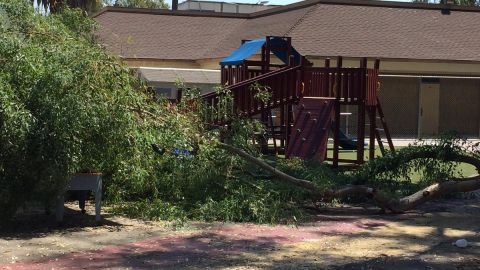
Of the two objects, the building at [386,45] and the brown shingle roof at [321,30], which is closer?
the building at [386,45]

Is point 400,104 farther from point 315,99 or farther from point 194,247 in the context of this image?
point 194,247

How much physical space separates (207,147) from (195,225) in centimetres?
142

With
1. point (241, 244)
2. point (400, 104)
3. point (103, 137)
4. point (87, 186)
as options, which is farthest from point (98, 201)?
point (400, 104)

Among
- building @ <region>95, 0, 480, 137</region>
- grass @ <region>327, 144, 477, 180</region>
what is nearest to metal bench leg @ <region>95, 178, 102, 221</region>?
grass @ <region>327, 144, 477, 180</region>

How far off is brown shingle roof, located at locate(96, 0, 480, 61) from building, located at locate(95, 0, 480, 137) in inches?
1.8

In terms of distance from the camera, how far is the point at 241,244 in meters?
8.66

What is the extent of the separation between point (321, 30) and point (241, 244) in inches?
876

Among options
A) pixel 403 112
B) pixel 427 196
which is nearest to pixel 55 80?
pixel 427 196

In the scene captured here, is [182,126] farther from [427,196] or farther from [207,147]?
[427,196]

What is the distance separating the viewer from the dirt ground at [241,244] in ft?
25.2

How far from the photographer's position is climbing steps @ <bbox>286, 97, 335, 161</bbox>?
1673 cm

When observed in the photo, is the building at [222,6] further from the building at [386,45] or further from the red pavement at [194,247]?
the red pavement at [194,247]

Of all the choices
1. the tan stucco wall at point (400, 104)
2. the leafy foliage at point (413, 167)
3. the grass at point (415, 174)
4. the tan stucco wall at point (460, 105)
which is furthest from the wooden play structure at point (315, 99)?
the tan stucco wall at point (460, 105)

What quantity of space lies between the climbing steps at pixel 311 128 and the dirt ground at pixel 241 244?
19.1 ft
